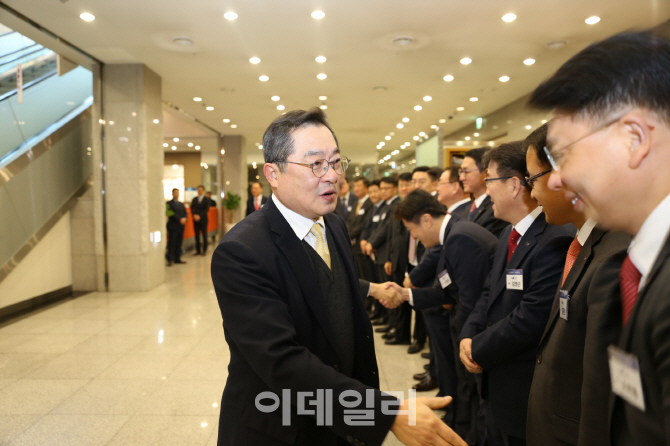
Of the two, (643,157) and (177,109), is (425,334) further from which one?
(177,109)

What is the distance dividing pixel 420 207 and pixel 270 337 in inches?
88.2

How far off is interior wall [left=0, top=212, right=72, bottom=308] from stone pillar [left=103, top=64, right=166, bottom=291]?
27.6 inches

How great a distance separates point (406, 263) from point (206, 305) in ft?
11.3

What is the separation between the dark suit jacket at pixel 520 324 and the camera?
1.83 meters

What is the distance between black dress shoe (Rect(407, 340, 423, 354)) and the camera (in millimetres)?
4836

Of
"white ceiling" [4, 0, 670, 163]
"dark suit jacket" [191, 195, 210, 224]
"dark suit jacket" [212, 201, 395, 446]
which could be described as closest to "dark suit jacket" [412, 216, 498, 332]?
"dark suit jacket" [212, 201, 395, 446]

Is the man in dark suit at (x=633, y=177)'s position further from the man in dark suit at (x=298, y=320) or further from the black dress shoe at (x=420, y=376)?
the black dress shoe at (x=420, y=376)

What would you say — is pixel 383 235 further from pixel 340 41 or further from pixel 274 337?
pixel 274 337

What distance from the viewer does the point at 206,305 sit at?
6.89 meters

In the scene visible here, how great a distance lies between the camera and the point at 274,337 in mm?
1220

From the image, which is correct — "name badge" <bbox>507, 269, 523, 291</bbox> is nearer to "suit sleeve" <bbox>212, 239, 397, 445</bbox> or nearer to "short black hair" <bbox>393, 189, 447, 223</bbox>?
"suit sleeve" <bbox>212, 239, 397, 445</bbox>

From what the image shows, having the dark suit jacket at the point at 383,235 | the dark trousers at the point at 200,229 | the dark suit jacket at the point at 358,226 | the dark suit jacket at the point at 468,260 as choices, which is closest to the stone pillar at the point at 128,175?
the dark suit jacket at the point at 358,226

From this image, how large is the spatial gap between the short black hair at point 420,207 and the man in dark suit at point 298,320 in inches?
65.2

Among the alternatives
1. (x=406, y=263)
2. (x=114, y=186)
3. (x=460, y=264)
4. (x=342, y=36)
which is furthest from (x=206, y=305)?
(x=460, y=264)
